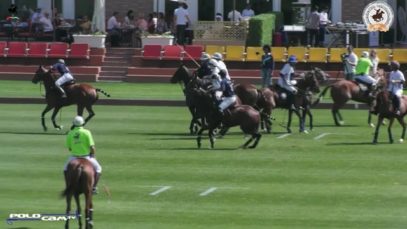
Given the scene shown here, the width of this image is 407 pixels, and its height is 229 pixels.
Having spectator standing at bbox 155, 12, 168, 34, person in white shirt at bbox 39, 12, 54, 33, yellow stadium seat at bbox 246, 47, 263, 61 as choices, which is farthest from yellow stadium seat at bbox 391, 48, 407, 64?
person in white shirt at bbox 39, 12, 54, 33

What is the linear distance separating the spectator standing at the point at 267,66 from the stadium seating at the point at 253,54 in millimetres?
4083

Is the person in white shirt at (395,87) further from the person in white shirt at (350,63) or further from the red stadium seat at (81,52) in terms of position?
the red stadium seat at (81,52)

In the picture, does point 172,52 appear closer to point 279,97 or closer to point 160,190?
point 279,97

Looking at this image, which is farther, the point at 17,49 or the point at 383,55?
the point at 17,49

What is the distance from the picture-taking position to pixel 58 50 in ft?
199

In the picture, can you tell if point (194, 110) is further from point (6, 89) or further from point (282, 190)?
point (6, 89)

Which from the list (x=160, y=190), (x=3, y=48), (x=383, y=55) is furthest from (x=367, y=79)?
(x=3, y=48)

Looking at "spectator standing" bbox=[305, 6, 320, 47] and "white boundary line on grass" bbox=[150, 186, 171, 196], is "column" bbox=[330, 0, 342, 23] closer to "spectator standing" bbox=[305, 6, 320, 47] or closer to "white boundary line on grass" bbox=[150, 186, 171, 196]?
"spectator standing" bbox=[305, 6, 320, 47]

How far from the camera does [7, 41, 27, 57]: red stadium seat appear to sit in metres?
60.7

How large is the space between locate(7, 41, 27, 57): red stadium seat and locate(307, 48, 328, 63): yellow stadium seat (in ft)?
41.3

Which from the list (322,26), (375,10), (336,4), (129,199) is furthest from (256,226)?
(336,4)

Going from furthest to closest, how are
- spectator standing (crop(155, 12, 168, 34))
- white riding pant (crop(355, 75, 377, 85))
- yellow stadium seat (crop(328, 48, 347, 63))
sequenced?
spectator standing (crop(155, 12, 168, 34))
yellow stadium seat (crop(328, 48, 347, 63))
white riding pant (crop(355, 75, 377, 85))

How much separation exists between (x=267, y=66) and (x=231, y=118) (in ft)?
50.2

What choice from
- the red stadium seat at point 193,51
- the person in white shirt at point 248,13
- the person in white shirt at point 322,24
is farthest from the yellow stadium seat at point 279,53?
the person in white shirt at point 248,13
